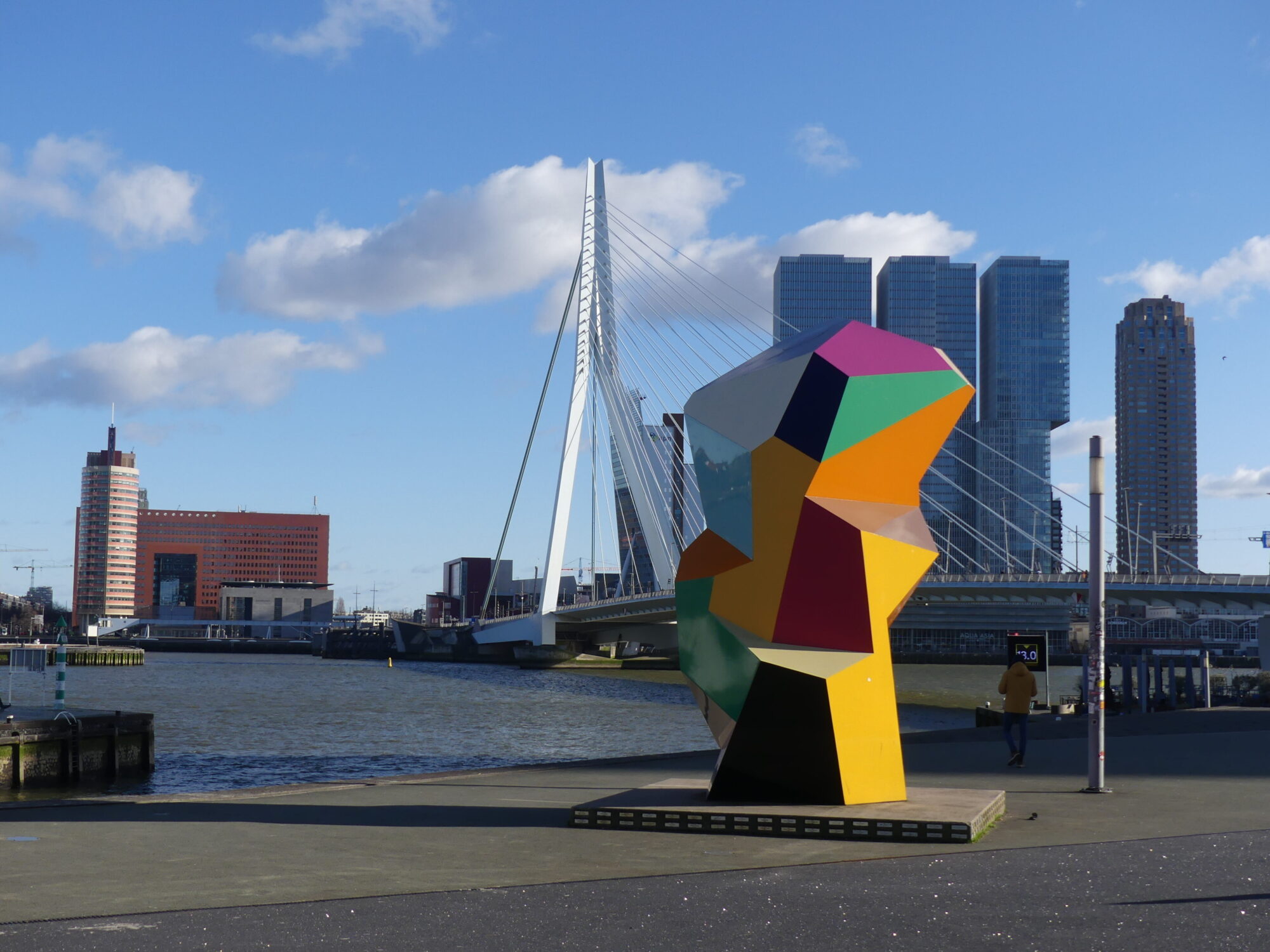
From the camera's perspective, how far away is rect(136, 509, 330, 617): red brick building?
195m

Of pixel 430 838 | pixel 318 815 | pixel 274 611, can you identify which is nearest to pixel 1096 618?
pixel 430 838

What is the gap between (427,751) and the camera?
25562mm

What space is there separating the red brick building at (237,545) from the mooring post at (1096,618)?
189 metres

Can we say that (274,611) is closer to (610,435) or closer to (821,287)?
(821,287)

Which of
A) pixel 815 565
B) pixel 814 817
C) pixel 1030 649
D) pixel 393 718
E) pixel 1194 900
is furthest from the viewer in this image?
pixel 393 718

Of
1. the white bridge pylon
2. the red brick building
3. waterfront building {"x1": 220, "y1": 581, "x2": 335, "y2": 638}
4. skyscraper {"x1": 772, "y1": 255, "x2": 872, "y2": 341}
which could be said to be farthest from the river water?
the red brick building

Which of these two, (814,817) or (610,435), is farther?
(610,435)

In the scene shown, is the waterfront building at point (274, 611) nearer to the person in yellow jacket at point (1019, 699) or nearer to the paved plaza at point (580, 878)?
the person in yellow jacket at point (1019, 699)

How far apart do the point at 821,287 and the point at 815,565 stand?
175 meters

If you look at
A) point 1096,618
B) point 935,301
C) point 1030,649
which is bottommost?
point 1030,649

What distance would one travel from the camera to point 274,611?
161125 mm

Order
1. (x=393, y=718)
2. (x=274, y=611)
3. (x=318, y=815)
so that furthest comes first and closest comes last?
1. (x=274, y=611)
2. (x=393, y=718)
3. (x=318, y=815)

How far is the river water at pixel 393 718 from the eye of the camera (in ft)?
76.3

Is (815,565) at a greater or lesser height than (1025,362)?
lesser
